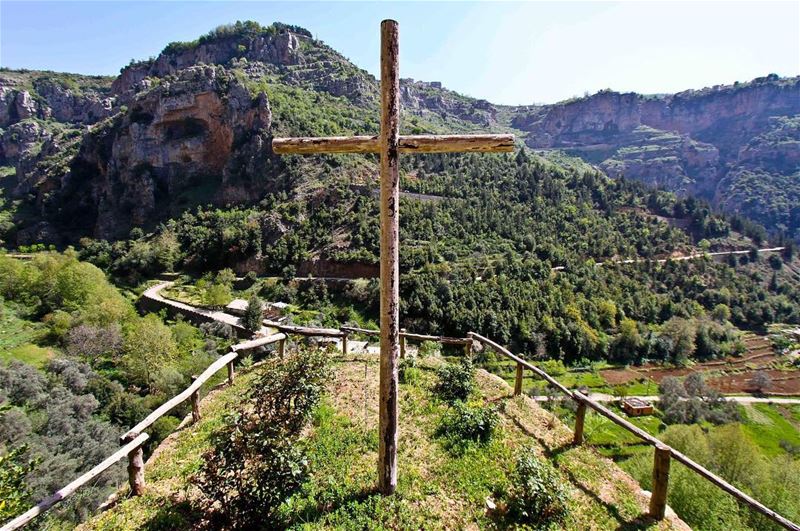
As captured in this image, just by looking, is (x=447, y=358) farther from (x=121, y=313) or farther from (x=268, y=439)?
(x=121, y=313)

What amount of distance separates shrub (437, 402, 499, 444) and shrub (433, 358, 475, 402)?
0.78m

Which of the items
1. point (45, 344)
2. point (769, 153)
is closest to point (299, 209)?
point (45, 344)

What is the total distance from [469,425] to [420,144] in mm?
4242

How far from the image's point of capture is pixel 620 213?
61.2 metres

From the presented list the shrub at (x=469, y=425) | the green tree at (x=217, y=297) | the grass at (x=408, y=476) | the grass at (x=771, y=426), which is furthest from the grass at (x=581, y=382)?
the shrub at (x=469, y=425)

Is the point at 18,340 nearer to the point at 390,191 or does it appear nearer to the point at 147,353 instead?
the point at 147,353

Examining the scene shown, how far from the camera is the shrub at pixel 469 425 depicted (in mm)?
5619

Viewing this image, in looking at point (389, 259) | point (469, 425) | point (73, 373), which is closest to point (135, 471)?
point (389, 259)

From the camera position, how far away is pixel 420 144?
4.25 meters

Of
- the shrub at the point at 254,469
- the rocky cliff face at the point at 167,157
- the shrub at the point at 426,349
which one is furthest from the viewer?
the rocky cliff face at the point at 167,157

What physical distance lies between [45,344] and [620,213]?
73798 mm

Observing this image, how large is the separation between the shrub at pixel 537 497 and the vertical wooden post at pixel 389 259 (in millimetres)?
1470

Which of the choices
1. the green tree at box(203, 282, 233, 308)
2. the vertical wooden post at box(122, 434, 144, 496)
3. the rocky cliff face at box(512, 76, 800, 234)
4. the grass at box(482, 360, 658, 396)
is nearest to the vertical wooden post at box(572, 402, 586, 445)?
the vertical wooden post at box(122, 434, 144, 496)

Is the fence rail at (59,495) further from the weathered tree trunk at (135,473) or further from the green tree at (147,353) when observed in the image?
the green tree at (147,353)
